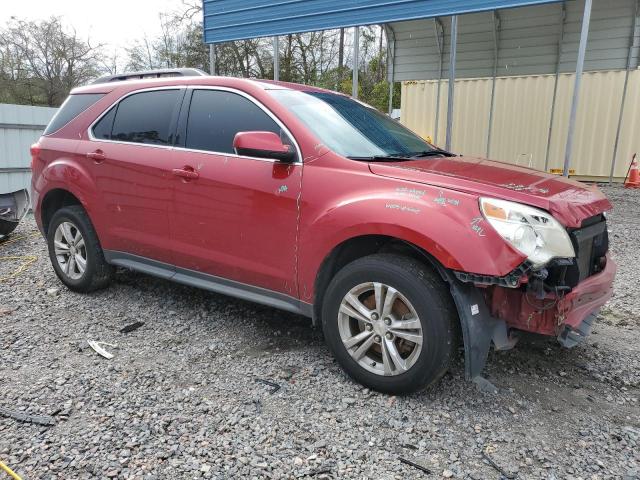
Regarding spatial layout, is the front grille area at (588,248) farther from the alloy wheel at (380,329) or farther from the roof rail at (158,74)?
the roof rail at (158,74)

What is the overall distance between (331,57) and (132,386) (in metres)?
25.0

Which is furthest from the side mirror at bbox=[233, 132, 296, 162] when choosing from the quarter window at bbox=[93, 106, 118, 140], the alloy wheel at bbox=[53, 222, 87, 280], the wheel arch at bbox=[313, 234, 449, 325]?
the alloy wheel at bbox=[53, 222, 87, 280]

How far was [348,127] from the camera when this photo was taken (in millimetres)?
3406

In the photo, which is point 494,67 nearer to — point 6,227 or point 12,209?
point 12,209

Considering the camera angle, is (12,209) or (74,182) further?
(12,209)

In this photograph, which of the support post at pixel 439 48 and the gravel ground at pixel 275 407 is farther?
the support post at pixel 439 48

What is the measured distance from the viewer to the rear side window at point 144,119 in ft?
12.6

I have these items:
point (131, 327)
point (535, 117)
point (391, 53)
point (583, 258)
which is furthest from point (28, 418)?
point (391, 53)

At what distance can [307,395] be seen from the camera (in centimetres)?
293

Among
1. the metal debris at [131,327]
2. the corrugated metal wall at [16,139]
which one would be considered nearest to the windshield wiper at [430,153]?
the metal debris at [131,327]

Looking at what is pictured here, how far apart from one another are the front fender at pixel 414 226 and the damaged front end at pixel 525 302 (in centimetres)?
10

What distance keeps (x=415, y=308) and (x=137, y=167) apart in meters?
2.41

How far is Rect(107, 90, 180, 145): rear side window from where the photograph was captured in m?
3.84

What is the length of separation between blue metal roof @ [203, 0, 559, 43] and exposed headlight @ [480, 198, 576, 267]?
17.0 feet
